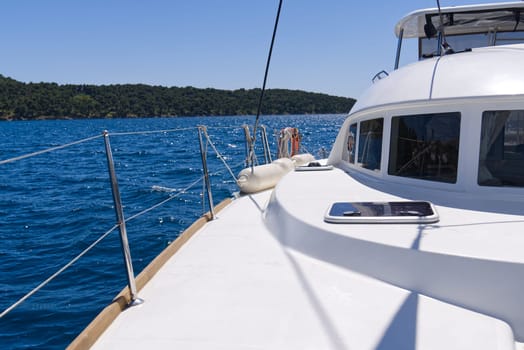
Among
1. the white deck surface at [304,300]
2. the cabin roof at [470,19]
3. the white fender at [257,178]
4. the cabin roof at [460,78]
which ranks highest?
the cabin roof at [470,19]

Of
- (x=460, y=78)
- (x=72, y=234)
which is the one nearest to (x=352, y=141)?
(x=460, y=78)

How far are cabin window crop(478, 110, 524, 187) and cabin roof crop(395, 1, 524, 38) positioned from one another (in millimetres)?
2402

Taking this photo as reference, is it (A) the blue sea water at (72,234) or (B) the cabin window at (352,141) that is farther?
(B) the cabin window at (352,141)

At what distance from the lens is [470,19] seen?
18.9ft

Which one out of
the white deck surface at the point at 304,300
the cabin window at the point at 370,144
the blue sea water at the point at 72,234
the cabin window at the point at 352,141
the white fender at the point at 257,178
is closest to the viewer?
the white deck surface at the point at 304,300

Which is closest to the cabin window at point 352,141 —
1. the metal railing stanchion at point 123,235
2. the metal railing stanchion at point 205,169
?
the metal railing stanchion at point 205,169

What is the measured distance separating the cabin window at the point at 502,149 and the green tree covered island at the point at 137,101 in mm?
95867

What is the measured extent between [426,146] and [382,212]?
3.49 ft

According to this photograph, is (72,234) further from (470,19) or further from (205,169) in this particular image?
(470,19)

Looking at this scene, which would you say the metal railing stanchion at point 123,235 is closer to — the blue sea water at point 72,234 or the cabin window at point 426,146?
the blue sea water at point 72,234

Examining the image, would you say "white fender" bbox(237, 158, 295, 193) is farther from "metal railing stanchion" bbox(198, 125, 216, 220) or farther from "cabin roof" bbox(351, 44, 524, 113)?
"cabin roof" bbox(351, 44, 524, 113)

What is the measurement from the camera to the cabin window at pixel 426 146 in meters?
3.73

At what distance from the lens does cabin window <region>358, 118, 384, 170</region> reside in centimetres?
457

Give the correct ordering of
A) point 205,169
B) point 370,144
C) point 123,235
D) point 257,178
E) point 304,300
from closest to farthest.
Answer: point 304,300, point 123,235, point 205,169, point 370,144, point 257,178
